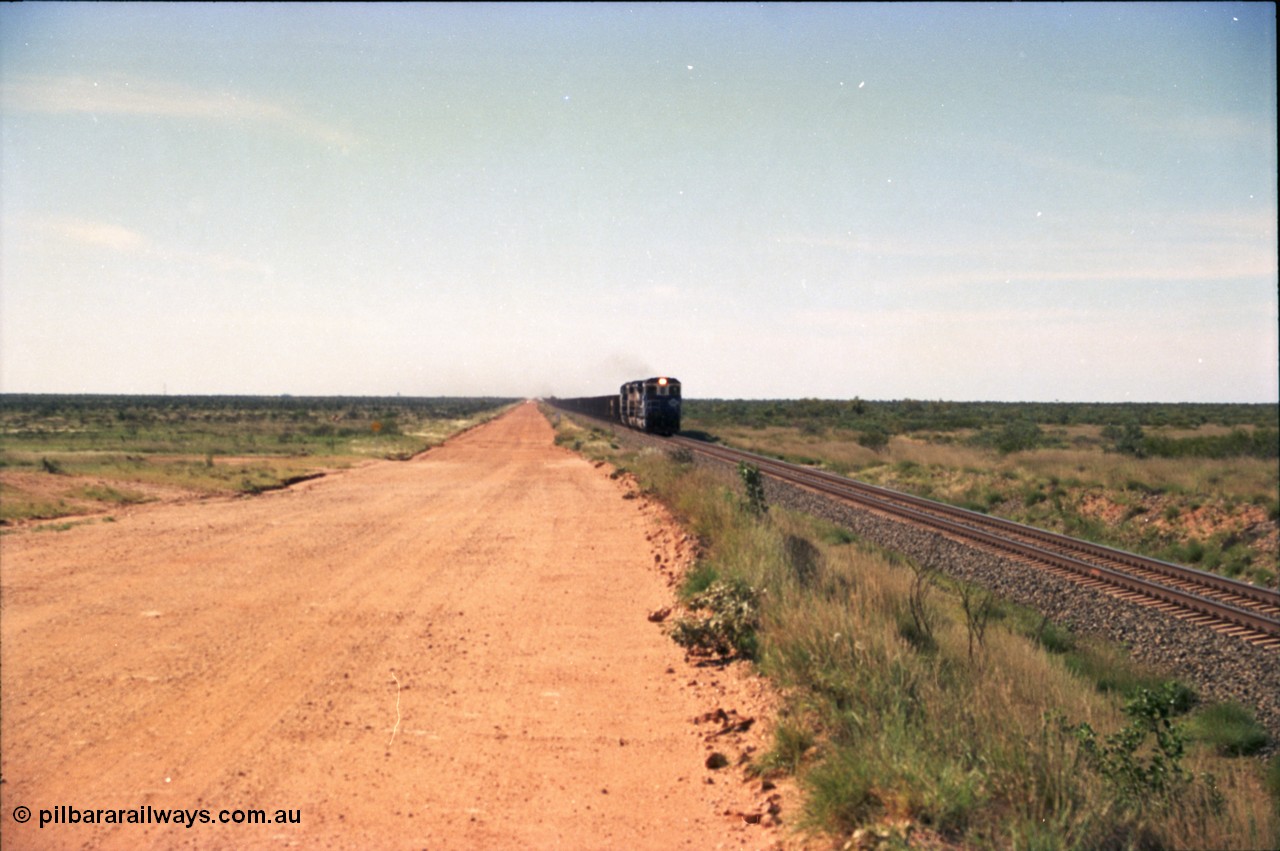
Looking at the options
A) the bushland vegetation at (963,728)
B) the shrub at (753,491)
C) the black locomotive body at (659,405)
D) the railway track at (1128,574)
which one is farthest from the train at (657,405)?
the bushland vegetation at (963,728)

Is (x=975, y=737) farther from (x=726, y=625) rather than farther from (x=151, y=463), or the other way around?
(x=151, y=463)

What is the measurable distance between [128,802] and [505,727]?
10.0 feet

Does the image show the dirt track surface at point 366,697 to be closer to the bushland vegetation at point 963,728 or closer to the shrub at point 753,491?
the bushland vegetation at point 963,728

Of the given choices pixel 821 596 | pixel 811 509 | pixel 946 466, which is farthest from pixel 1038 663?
pixel 946 466

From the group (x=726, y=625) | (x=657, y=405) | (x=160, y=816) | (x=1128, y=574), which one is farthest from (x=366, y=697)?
(x=657, y=405)

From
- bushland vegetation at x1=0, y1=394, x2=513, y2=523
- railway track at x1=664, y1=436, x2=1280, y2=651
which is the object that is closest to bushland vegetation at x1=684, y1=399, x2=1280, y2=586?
railway track at x1=664, y1=436, x2=1280, y2=651

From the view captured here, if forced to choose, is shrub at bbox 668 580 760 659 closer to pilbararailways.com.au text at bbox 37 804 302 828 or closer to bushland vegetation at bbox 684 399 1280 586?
pilbararailways.com.au text at bbox 37 804 302 828

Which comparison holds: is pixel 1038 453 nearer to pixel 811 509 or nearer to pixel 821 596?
pixel 811 509

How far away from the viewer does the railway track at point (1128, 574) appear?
11719 millimetres

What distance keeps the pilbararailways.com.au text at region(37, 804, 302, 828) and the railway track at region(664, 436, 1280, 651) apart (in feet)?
36.9

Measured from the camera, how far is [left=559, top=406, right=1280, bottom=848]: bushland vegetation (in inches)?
179

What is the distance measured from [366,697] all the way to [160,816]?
251 centimetres

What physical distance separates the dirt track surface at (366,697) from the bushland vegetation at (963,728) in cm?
62

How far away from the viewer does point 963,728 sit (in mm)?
5391
